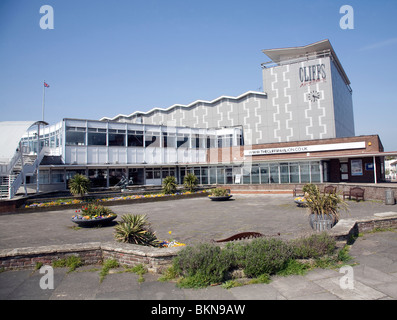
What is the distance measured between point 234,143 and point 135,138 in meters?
13.8

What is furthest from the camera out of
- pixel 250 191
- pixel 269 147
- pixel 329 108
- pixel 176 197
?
pixel 329 108

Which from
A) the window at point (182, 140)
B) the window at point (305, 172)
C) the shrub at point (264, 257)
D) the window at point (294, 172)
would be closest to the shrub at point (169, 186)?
the window at point (182, 140)

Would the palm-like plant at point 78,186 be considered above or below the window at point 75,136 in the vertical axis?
below

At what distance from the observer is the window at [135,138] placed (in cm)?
3158

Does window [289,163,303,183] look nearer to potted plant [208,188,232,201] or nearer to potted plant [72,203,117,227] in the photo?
potted plant [208,188,232,201]

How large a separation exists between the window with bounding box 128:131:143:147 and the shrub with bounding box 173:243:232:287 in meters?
27.3

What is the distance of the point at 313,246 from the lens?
606 cm

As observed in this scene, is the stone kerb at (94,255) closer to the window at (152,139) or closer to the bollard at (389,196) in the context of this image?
the bollard at (389,196)

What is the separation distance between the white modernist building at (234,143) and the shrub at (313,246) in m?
17.3

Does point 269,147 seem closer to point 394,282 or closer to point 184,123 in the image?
point 184,123
